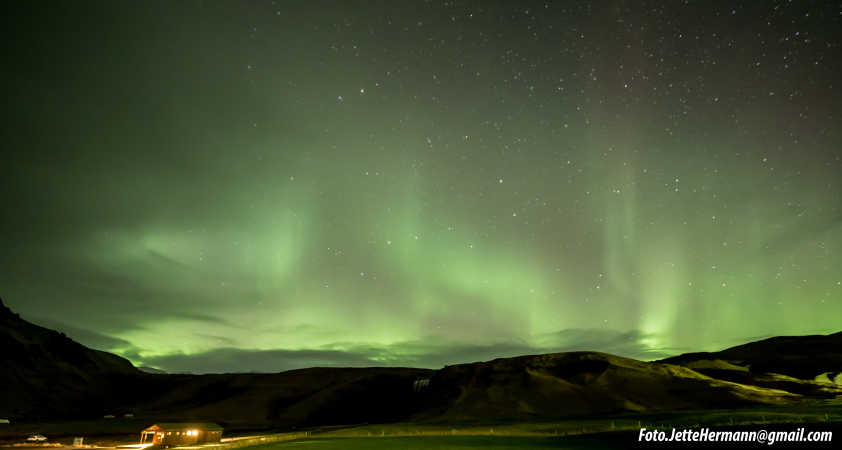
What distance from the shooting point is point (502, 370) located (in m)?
178

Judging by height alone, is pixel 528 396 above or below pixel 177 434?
above

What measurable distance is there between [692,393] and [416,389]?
89.2 m

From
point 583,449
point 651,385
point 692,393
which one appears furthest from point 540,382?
point 583,449

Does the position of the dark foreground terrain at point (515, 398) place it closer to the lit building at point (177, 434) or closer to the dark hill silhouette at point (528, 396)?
the dark hill silhouette at point (528, 396)

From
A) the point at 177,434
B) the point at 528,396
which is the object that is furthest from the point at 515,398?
the point at 177,434

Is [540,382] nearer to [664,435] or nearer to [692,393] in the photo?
[692,393]

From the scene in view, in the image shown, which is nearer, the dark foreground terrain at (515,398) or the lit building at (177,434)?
the lit building at (177,434)

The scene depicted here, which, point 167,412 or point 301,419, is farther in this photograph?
point 167,412

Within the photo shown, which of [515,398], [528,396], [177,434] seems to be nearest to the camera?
[177,434]

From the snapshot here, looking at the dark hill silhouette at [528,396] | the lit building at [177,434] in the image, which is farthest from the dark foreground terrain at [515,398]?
the lit building at [177,434]

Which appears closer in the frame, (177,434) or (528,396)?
(177,434)

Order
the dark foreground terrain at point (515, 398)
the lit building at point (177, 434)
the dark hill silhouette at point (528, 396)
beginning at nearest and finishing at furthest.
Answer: the lit building at point (177, 434)
the dark foreground terrain at point (515, 398)
the dark hill silhouette at point (528, 396)

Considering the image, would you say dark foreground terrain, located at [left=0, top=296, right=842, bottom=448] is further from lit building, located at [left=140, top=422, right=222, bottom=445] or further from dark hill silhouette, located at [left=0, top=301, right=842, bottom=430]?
lit building, located at [left=140, top=422, right=222, bottom=445]

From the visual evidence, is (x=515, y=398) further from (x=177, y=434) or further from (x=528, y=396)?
(x=177, y=434)
